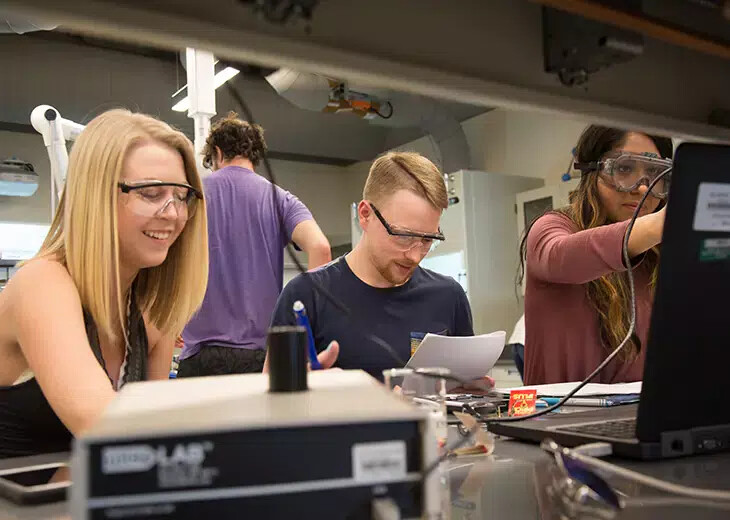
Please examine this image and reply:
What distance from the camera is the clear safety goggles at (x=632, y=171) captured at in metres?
1.39

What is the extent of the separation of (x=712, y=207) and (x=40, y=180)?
5.14 metres

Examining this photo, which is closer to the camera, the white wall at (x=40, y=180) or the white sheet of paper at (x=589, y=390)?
the white sheet of paper at (x=589, y=390)

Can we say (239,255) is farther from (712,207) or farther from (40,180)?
(40,180)

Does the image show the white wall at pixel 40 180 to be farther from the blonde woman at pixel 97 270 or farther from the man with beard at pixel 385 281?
the blonde woman at pixel 97 270

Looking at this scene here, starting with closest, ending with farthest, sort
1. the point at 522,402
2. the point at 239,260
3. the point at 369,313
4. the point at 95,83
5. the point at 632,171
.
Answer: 1. the point at 522,402
2. the point at 632,171
3. the point at 369,313
4. the point at 239,260
5. the point at 95,83

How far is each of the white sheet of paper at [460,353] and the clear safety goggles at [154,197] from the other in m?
0.52

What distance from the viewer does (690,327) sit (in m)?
0.62

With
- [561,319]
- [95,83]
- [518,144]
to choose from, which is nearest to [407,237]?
[561,319]

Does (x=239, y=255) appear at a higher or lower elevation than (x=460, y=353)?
higher

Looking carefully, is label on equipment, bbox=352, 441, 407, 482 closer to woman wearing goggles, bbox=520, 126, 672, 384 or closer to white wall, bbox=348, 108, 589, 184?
woman wearing goggles, bbox=520, 126, 672, 384

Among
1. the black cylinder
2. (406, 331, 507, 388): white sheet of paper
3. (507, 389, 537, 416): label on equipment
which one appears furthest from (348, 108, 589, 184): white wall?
the black cylinder

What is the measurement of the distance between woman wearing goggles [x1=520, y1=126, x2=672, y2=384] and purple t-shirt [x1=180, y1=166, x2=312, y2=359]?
939mm

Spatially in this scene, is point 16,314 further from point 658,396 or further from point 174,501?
point 658,396

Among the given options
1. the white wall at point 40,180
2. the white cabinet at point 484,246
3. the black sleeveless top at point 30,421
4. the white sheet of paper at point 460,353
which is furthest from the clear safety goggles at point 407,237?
the white wall at point 40,180
